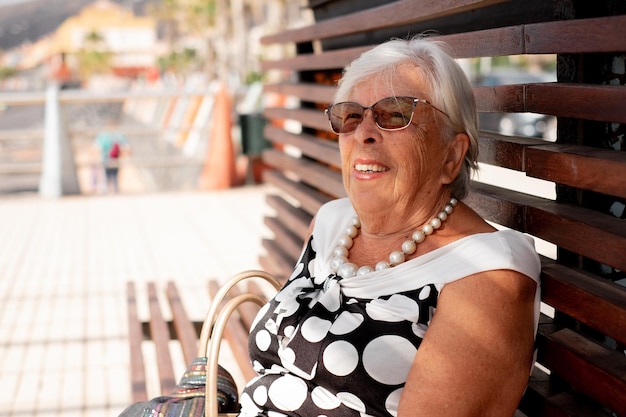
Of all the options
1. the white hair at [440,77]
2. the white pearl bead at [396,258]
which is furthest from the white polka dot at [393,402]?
the white hair at [440,77]

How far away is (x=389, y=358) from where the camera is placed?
1857mm

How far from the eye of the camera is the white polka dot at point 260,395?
213cm

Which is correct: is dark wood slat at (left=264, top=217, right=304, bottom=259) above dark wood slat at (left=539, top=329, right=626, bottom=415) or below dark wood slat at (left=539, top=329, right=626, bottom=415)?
below

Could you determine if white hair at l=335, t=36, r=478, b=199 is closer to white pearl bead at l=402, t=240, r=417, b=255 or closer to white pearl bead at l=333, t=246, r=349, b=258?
white pearl bead at l=402, t=240, r=417, b=255

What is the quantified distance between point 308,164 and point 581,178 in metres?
2.38

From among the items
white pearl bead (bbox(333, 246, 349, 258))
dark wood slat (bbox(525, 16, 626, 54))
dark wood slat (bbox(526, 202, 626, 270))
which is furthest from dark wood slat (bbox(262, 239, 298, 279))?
dark wood slat (bbox(525, 16, 626, 54))

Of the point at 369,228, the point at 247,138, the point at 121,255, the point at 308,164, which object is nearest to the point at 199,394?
the point at 369,228

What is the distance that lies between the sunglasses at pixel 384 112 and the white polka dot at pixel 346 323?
0.48 m

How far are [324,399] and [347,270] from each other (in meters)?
0.34

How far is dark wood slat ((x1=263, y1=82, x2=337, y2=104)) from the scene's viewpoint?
3543 mm

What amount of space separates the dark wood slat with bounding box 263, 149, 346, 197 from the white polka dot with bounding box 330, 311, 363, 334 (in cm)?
127

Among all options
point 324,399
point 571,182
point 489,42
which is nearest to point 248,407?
point 324,399

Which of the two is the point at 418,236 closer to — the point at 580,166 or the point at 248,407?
the point at 580,166

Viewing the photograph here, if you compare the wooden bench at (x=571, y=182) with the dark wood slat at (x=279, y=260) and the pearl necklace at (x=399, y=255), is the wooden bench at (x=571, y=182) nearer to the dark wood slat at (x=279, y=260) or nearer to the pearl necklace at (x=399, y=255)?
the pearl necklace at (x=399, y=255)
